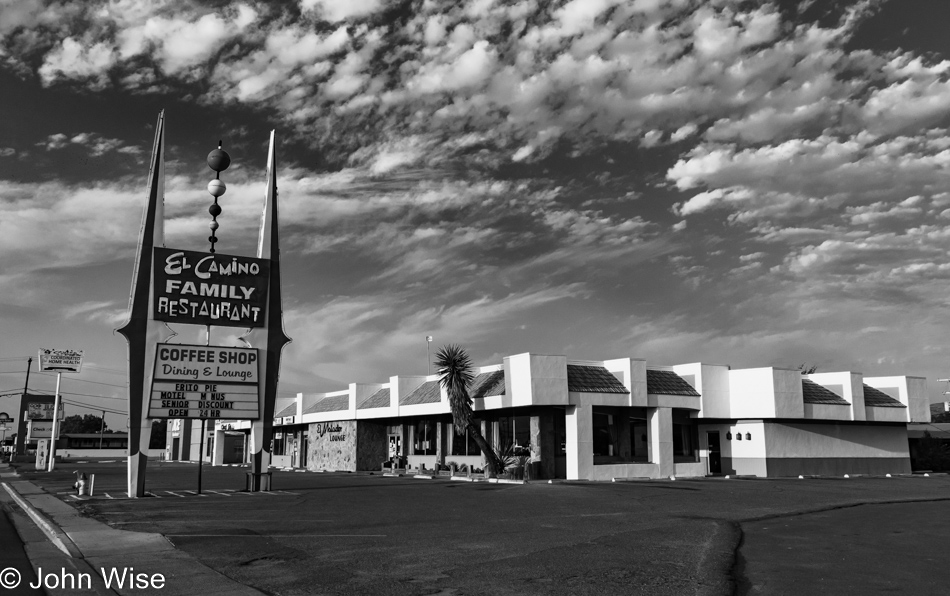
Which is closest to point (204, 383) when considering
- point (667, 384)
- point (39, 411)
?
point (667, 384)

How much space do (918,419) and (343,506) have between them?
42.7m

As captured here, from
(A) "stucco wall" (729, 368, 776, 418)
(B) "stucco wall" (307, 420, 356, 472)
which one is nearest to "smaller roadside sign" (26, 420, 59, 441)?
(B) "stucco wall" (307, 420, 356, 472)

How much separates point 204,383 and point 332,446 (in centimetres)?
2795

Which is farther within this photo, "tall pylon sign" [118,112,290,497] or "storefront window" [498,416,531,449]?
"storefront window" [498,416,531,449]

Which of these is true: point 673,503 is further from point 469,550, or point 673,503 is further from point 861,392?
point 861,392

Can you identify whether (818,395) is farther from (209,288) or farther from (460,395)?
(209,288)

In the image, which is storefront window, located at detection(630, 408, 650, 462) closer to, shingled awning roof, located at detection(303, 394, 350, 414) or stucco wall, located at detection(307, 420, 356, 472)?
stucco wall, located at detection(307, 420, 356, 472)

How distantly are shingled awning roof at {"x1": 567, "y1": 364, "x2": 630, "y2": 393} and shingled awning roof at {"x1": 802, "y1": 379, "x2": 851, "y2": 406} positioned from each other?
13.0 m

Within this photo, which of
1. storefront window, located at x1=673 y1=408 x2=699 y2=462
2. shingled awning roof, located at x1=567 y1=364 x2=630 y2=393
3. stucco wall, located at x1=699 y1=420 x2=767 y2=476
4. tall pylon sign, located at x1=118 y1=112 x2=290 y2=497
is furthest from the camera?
storefront window, located at x1=673 y1=408 x2=699 y2=462

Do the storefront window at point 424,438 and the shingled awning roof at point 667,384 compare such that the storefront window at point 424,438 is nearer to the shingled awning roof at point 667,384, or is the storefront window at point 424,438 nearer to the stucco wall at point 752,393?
the shingled awning roof at point 667,384

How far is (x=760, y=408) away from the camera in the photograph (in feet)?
139

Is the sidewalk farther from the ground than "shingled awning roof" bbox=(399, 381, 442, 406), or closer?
closer

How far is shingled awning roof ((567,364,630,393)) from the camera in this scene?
38188 millimetres

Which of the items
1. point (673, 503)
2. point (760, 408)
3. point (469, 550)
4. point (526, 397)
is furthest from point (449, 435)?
point (469, 550)
